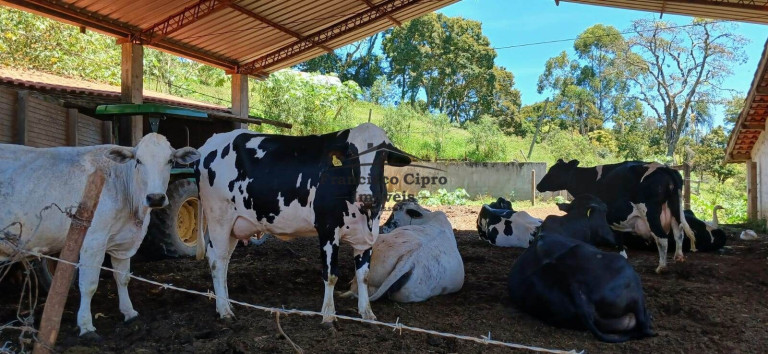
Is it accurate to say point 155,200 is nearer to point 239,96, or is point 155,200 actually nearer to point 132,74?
point 132,74

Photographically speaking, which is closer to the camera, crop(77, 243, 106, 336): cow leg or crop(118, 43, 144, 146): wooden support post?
crop(77, 243, 106, 336): cow leg

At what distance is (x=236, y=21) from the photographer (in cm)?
1255

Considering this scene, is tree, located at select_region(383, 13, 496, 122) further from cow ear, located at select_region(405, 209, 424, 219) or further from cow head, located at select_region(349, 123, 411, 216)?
cow head, located at select_region(349, 123, 411, 216)

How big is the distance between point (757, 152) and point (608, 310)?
43.0ft

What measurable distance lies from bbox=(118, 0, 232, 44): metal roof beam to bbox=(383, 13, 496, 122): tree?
A: 2750cm

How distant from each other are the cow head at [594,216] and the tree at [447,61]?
1267 inches

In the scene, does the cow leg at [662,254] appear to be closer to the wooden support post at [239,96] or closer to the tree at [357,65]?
the wooden support post at [239,96]

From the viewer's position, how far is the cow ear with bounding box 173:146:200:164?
210 inches

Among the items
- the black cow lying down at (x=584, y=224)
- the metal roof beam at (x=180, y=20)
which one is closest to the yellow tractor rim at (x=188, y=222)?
the metal roof beam at (x=180, y=20)

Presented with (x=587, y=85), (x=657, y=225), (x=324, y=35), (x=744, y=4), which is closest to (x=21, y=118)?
(x=324, y=35)

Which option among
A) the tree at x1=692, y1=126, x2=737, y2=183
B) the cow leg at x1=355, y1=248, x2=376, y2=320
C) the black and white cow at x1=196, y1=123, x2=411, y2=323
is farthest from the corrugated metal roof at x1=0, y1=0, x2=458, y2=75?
the tree at x1=692, y1=126, x2=737, y2=183

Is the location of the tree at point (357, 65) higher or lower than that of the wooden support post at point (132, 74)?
higher

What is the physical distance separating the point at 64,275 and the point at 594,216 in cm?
565

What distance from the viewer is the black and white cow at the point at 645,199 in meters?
8.09
